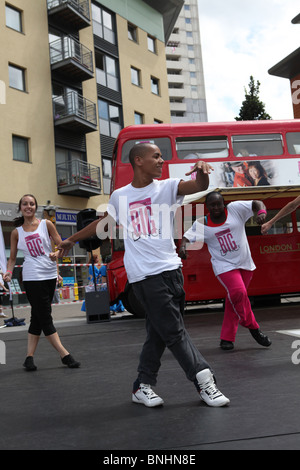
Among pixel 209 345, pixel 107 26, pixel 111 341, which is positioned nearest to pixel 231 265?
pixel 209 345

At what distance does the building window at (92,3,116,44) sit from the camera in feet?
89.7

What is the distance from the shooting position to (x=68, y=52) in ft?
79.4

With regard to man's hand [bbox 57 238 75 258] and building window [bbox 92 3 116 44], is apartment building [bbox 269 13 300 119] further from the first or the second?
man's hand [bbox 57 238 75 258]

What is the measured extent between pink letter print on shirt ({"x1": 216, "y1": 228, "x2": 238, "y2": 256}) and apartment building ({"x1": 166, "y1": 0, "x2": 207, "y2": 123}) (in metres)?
64.7

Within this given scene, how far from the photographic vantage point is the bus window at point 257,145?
11.0 meters

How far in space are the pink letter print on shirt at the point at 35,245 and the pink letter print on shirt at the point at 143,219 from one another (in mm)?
2164

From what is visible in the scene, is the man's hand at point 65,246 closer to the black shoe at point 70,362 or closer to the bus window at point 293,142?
the black shoe at point 70,362

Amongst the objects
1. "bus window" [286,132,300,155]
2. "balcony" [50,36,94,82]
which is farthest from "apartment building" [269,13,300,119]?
"bus window" [286,132,300,155]

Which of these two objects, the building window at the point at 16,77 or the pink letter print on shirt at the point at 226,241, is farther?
the building window at the point at 16,77

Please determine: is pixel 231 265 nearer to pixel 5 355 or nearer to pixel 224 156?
pixel 5 355

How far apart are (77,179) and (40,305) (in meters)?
18.6

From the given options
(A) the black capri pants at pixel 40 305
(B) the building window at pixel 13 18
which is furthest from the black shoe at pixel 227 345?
(B) the building window at pixel 13 18

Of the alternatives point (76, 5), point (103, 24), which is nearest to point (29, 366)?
point (76, 5)
